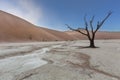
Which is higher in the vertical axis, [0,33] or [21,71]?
[0,33]

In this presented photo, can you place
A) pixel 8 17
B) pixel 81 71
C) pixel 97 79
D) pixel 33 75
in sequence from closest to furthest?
pixel 97 79 < pixel 33 75 < pixel 81 71 < pixel 8 17

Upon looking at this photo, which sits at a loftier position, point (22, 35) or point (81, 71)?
point (22, 35)

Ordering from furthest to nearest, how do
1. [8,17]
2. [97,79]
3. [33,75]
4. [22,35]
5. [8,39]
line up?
[8,17]
[22,35]
[8,39]
[33,75]
[97,79]

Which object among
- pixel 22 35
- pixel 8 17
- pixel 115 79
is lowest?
pixel 115 79

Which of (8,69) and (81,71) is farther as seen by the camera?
(8,69)

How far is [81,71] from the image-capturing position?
8.93 m

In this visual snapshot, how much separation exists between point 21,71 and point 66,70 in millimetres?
2123

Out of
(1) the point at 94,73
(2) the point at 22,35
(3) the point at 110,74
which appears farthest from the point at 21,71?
(2) the point at 22,35

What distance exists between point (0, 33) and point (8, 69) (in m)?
42.6

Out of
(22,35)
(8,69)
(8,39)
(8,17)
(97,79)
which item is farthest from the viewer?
(8,17)

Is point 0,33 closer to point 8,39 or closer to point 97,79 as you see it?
point 8,39

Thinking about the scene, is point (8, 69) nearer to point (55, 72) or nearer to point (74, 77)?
point (55, 72)

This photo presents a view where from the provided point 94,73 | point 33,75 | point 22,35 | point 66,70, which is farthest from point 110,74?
point 22,35

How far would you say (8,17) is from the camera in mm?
62719
